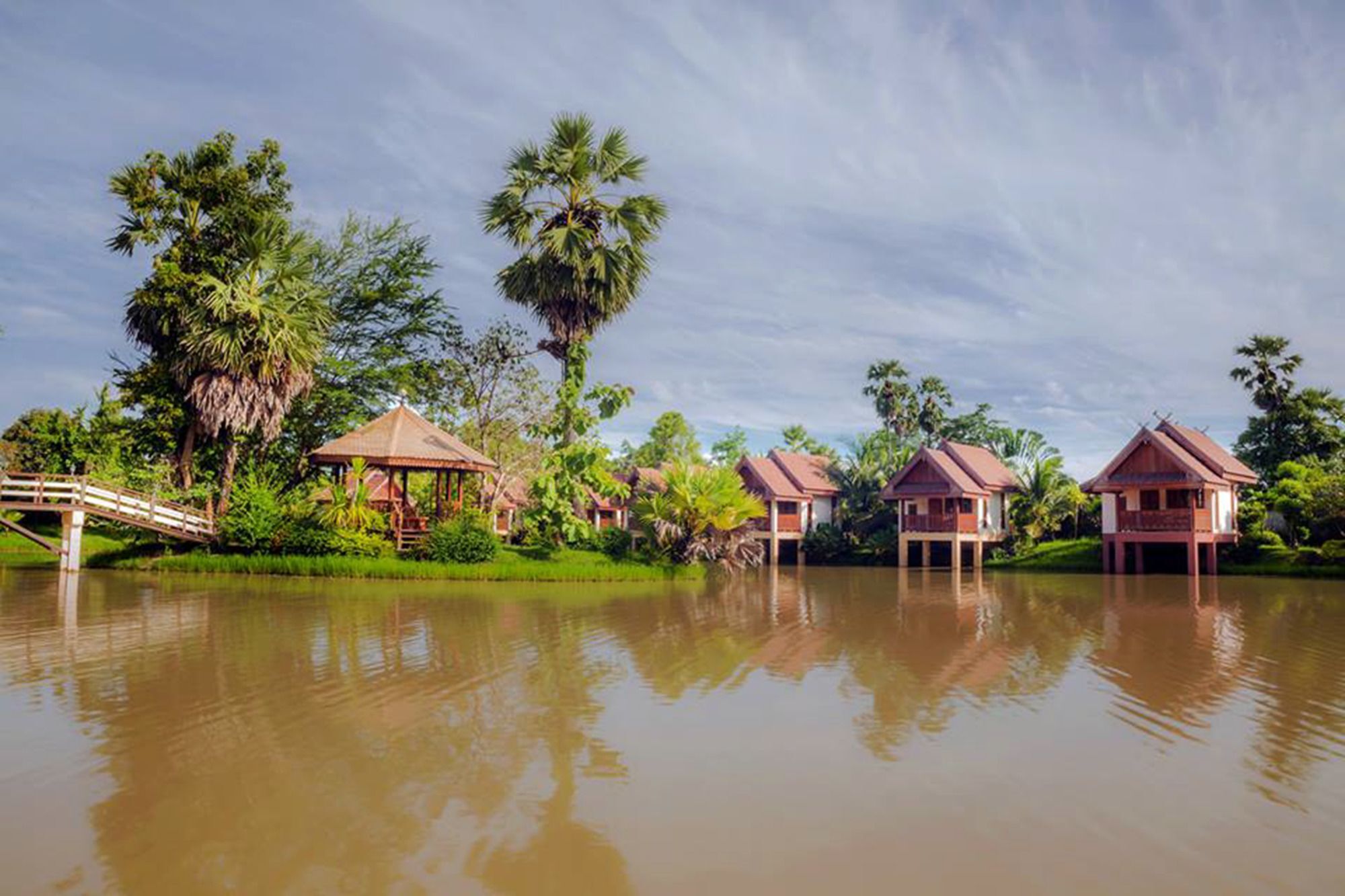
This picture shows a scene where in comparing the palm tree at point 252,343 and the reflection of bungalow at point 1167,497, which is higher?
the palm tree at point 252,343

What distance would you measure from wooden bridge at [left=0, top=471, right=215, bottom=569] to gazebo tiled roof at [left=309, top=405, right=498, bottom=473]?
4211 millimetres

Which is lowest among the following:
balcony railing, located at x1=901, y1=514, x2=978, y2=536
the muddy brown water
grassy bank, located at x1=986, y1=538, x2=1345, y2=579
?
the muddy brown water

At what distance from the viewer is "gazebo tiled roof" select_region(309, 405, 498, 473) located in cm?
2648

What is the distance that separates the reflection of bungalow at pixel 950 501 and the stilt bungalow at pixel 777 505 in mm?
4702

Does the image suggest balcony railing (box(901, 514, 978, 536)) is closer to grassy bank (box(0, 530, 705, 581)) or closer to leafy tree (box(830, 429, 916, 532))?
leafy tree (box(830, 429, 916, 532))

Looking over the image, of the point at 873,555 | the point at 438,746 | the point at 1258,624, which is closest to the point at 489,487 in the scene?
the point at 873,555

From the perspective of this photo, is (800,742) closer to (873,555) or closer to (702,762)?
(702,762)

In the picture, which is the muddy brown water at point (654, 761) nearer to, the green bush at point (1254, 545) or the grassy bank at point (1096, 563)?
the grassy bank at point (1096, 563)

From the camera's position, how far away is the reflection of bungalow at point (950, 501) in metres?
38.4

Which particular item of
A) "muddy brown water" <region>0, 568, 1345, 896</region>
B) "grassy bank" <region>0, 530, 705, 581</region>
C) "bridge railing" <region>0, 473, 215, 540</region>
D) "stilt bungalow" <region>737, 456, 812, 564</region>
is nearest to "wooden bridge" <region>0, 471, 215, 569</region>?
"bridge railing" <region>0, 473, 215, 540</region>

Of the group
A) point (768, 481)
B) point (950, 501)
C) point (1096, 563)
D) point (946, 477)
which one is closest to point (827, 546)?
point (768, 481)

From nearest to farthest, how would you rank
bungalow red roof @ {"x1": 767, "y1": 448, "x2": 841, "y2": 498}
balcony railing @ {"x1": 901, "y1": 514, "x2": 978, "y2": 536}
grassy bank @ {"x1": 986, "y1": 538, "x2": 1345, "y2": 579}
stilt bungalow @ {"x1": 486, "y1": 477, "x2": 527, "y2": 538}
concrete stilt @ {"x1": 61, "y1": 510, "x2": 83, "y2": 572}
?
concrete stilt @ {"x1": 61, "y1": 510, "x2": 83, "y2": 572}, grassy bank @ {"x1": 986, "y1": 538, "x2": 1345, "y2": 579}, balcony railing @ {"x1": 901, "y1": 514, "x2": 978, "y2": 536}, stilt bungalow @ {"x1": 486, "y1": 477, "x2": 527, "y2": 538}, bungalow red roof @ {"x1": 767, "y1": 448, "x2": 841, "y2": 498}

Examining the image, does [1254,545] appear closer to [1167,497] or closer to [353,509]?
[1167,497]

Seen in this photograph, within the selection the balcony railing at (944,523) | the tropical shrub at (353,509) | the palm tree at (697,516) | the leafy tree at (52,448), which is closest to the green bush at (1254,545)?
the balcony railing at (944,523)
